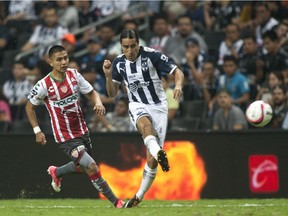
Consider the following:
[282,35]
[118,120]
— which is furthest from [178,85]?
[282,35]

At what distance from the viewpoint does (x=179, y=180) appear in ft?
46.7

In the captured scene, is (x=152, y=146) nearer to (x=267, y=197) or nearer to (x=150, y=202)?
(x=150, y=202)

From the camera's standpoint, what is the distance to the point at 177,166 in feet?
46.8

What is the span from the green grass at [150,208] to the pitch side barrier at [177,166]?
44 cm

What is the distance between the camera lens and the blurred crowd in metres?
16.1

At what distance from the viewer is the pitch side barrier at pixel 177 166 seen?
45.8ft

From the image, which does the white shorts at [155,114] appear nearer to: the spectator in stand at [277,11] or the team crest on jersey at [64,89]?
the team crest on jersey at [64,89]

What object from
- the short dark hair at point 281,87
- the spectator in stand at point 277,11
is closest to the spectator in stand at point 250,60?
the short dark hair at point 281,87

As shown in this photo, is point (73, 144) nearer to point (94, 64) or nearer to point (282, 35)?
point (94, 64)

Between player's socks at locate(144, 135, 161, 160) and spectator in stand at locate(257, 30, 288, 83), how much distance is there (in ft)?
18.0

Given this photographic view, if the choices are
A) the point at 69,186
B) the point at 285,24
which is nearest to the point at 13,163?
the point at 69,186

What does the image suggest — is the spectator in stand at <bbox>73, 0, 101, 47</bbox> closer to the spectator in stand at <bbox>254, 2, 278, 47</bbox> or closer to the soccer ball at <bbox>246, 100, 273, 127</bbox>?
the spectator in stand at <bbox>254, 2, 278, 47</bbox>

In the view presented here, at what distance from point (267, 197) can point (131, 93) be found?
10.6ft

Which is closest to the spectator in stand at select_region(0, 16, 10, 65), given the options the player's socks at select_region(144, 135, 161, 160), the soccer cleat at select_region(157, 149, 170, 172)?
the player's socks at select_region(144, 135, 161, 160)
